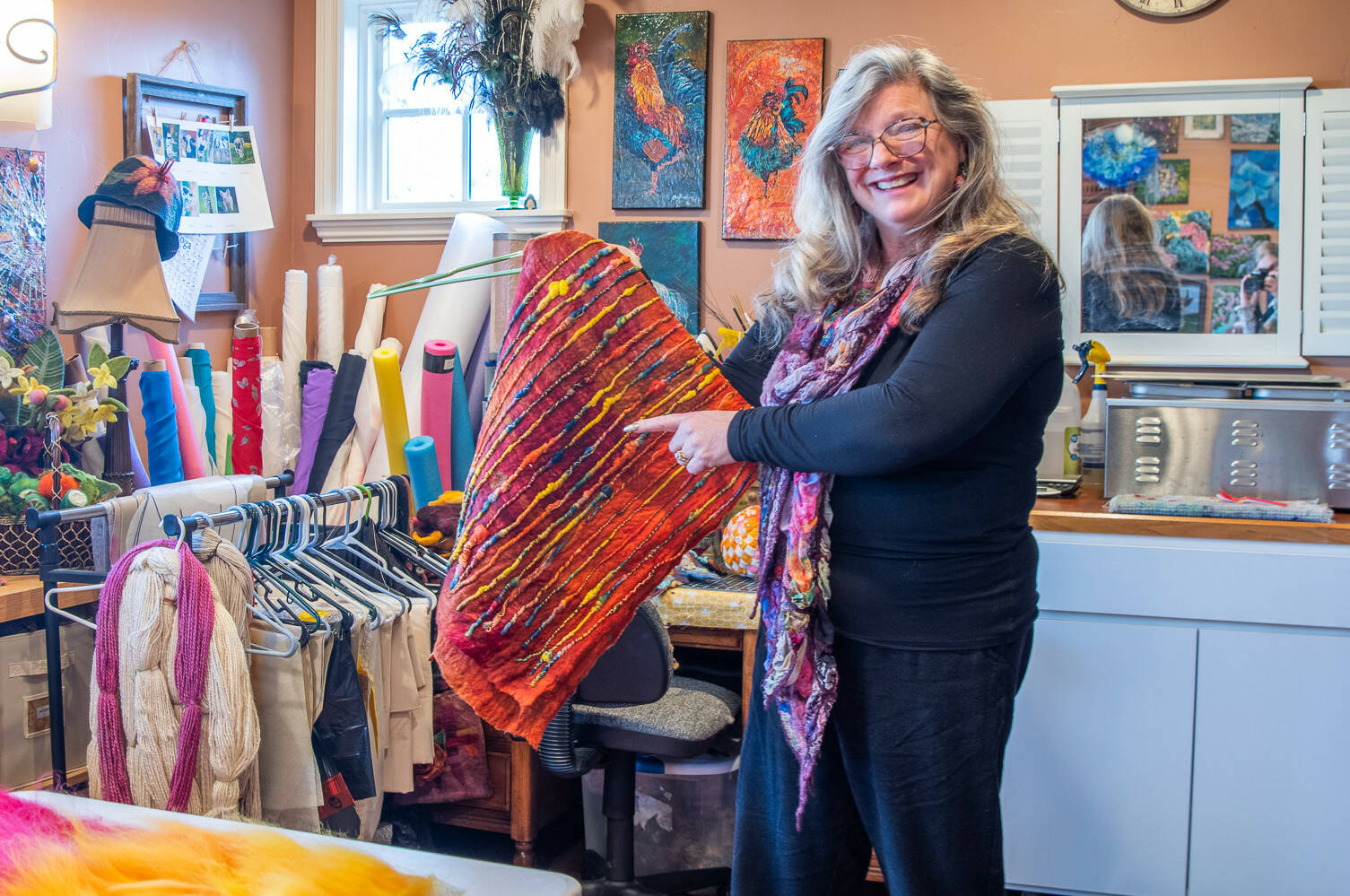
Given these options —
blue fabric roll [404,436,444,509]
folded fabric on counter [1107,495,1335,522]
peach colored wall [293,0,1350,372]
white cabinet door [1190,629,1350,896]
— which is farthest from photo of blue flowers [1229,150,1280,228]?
blue fabric roll [404,436,444,509]

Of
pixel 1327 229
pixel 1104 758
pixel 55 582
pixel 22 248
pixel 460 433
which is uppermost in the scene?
pixel 1327 229

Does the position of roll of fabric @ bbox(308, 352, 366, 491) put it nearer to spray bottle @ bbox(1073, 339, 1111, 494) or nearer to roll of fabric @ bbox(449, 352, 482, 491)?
roll of fabric @ bbox(449, 352, 482, 491)

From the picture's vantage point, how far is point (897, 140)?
52.3 inches

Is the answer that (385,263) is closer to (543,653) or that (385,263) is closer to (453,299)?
(453,299)

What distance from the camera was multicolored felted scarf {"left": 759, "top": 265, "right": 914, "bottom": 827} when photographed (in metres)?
1.31

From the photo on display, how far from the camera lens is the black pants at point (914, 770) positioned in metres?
1.27

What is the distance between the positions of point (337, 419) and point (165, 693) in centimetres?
128

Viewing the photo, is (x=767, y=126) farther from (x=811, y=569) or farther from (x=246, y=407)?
(x=811, y=569)

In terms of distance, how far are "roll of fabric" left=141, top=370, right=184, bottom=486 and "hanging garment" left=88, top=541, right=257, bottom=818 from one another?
2.37 feet

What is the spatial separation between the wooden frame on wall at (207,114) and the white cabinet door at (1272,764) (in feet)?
8.10

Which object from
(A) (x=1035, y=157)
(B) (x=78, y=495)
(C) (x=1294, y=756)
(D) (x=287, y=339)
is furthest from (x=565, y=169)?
(C) (x=1294, y=756)

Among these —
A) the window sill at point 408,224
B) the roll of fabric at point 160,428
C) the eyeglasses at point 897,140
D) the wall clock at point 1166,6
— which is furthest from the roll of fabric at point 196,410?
the wall clock at point 1166,6

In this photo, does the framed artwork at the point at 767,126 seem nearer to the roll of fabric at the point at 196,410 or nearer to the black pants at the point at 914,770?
the roll of fabric at the point at 196,410

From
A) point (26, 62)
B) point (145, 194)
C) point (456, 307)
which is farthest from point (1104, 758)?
point (26, 62)
